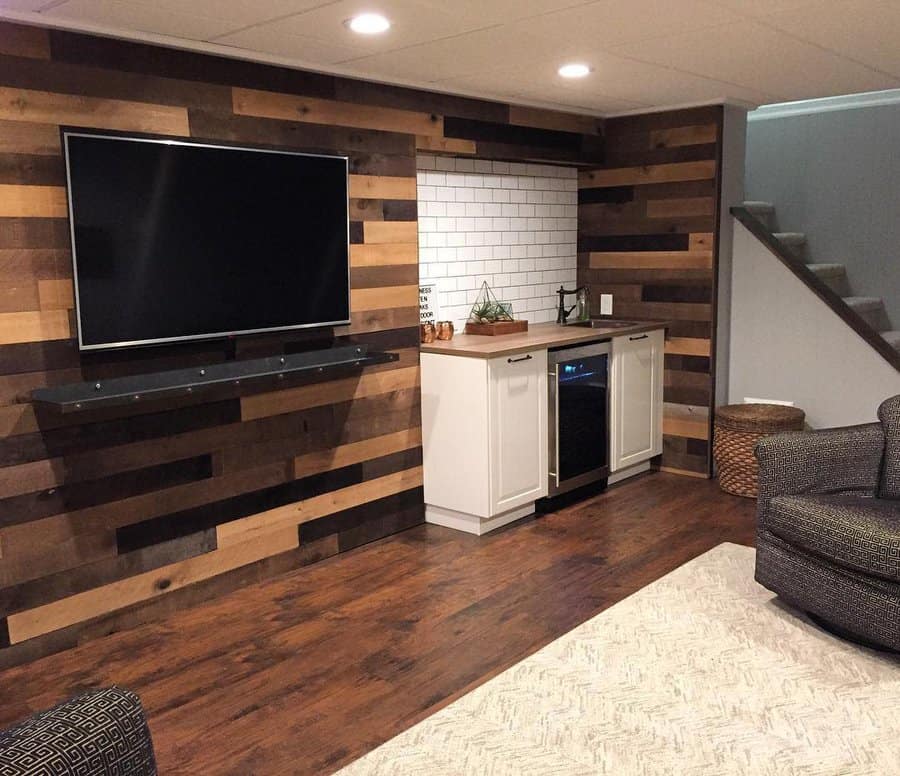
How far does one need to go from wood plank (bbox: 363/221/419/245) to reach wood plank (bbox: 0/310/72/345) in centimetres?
146

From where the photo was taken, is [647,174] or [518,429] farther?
[647,174]

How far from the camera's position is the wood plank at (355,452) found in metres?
3.96

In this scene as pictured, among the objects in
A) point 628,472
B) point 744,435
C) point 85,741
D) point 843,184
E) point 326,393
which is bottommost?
point 628,472

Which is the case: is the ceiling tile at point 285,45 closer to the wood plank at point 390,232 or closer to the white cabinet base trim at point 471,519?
the wood plank at point 390,232

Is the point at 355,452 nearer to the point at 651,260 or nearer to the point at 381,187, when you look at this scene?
the point at 381,187

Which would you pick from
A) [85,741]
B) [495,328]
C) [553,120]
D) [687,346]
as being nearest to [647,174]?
[553,120]

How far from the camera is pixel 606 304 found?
18.4 ft

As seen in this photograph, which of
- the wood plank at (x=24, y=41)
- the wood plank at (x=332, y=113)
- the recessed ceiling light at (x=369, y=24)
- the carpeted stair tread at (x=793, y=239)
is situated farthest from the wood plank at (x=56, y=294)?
the carpeted stair tread at (x=793, y=239)

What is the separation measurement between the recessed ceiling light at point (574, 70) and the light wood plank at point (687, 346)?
6.04ft

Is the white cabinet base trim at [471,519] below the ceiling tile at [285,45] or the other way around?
below

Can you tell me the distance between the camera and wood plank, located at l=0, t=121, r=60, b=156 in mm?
2883

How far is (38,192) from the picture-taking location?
2.96 m

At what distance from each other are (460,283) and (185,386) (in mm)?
2095

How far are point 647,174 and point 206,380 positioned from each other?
10.4 feet
